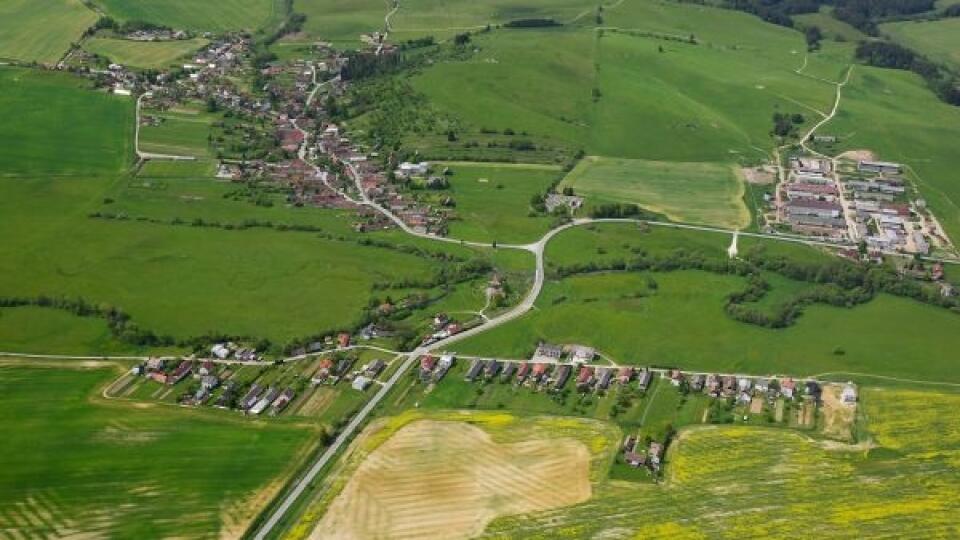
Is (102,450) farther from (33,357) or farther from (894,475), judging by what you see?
(894,475)

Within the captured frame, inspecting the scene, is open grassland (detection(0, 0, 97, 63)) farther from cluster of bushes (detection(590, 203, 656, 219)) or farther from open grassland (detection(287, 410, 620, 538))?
open grassland (detection(287, 410, 620, 538))

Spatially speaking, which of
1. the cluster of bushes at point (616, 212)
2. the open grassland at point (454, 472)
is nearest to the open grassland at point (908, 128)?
the cluster of bushes at point (616, 212)

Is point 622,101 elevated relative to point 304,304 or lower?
elevated

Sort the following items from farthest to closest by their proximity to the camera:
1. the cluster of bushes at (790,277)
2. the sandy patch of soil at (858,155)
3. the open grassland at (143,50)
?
the open grassland at (143,50)
the sandy patch of soil at (858,155)
the cluster of bushes at (790,277)

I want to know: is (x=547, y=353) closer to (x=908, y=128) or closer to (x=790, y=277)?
(x=790, y=277)

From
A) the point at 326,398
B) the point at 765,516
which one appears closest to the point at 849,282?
the point at 765,516

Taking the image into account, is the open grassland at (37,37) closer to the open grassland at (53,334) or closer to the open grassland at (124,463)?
the open grassland at (53,334)

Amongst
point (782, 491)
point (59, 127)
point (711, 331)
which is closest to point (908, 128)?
point (711, 331)
